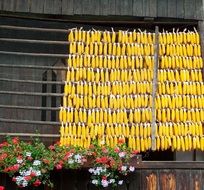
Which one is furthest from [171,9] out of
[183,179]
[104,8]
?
[183,179]

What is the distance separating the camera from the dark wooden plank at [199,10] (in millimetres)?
10641

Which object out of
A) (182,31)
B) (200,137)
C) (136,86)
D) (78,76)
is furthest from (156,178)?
(182,31)

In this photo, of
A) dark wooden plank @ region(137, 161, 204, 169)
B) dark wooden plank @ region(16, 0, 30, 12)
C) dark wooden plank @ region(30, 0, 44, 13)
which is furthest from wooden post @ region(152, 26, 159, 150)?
dark wooden plank @ region(16, 0, 30, 12)

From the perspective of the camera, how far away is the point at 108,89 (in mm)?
9891

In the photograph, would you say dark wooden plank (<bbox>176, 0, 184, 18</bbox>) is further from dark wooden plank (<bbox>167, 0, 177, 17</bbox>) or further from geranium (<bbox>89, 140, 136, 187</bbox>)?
geranium (<bbox>89, 140, 136, 187</bbox>)

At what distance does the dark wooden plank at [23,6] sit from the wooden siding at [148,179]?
3.26m

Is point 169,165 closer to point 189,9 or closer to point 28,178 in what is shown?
point 28,178

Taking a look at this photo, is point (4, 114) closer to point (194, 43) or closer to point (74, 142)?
point (74, 142)

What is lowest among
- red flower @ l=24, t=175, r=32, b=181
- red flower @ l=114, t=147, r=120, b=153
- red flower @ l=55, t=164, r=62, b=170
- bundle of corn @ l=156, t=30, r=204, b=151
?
red flower @ l=24, t=175, r=32, b=181

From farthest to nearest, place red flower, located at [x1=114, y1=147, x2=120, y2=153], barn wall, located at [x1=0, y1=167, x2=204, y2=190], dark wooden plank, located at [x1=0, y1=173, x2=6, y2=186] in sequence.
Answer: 1. barn wall, located at [x1=0, y1=167, x2=204, y2=190]
2. dark wooden plank, located at [x1=0, y1=173, x2=6, y2=186]
3. red flower, located at [x1=114, y1=147, x2=120, y2=153]

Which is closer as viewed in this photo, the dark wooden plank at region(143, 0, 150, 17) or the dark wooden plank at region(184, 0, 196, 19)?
the dark wooden plank at region(143, 0, 150, 17)

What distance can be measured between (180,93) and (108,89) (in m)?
1.39

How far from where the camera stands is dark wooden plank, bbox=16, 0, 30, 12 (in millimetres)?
10234

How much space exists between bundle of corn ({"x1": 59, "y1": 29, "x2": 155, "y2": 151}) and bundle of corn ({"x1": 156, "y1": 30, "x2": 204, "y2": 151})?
9.6 inches
